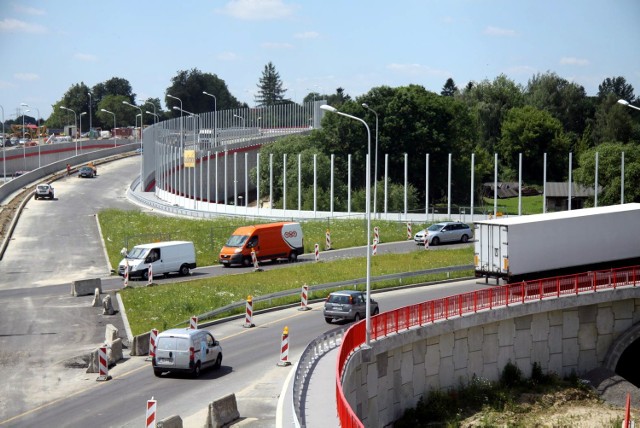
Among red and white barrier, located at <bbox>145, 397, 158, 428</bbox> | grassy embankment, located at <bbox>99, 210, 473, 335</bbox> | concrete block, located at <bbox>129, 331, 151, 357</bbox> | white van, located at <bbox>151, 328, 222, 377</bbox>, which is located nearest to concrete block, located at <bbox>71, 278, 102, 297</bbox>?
grassy embankment, located at <bbox>99, 210, 473, 335</bbox>

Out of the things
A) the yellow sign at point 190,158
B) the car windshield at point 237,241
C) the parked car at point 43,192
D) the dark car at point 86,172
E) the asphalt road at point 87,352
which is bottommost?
the asphalt road at point 87,352

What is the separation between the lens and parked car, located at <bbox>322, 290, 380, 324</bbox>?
1455 inches

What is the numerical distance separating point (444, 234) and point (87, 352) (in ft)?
105

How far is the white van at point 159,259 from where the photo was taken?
49.9 metres

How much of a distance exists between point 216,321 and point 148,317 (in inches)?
118

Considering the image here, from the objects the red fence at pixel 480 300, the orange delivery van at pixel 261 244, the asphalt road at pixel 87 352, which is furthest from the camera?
the orange delivery van at pixel 261 244

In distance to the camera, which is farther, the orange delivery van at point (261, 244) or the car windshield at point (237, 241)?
the car windshield at point (237, 241)

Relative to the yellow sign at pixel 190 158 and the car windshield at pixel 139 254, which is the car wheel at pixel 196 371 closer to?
the car windshield at pixel 139 254

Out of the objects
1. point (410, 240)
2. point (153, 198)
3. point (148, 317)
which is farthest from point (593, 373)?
point (153, 198)

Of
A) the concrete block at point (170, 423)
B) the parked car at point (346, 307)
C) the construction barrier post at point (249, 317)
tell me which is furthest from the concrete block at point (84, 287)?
the concrete block at point (170, 423)

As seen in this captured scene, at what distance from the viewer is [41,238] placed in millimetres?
67812

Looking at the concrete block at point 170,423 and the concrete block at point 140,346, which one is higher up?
the concrete block at point 170,423

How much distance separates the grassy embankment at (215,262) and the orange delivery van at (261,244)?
4.77 feet

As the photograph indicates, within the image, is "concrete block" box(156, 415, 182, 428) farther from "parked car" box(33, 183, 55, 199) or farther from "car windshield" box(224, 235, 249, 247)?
"parked car" box(33, 183, 55, 199)
